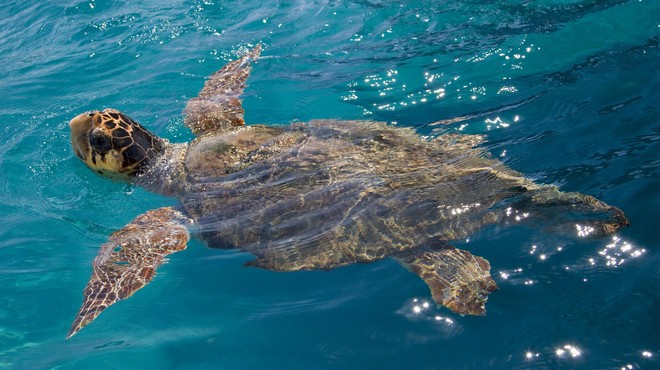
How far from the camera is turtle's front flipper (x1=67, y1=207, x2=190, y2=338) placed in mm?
3850

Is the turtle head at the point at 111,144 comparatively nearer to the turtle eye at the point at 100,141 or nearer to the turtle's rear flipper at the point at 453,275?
the turtle eye at the point at 100,141

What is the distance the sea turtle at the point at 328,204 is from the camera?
12.8 feet

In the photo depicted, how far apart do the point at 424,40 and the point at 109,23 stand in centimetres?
544

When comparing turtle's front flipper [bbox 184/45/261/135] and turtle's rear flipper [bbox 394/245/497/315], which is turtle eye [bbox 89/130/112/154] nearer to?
turtle's front flipper [bbox 184/45/261/135]

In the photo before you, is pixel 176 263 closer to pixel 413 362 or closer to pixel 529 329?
pixel 413 362

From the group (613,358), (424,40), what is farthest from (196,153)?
(424,40)

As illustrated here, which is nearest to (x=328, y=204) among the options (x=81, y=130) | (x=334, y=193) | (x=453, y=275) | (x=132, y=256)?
(x=334, y=193)

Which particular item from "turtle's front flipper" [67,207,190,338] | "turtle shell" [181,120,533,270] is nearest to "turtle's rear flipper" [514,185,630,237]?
"turtle shell" [181,120,533,270]

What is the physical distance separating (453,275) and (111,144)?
353 centimetres

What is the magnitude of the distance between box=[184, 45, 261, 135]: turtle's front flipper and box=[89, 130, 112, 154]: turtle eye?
113 centimetres

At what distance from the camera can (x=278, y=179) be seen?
4.40 metres

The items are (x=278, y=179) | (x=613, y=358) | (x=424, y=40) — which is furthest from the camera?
(x=424, y=40)

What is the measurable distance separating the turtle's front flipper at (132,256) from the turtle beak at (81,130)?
1.11 meters

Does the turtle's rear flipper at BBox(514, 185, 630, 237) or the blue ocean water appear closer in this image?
the blue ocean water
